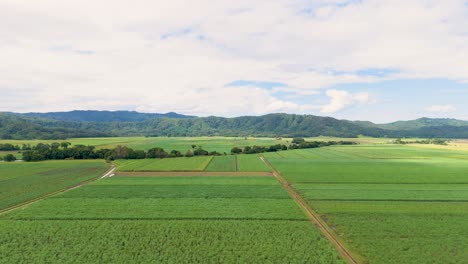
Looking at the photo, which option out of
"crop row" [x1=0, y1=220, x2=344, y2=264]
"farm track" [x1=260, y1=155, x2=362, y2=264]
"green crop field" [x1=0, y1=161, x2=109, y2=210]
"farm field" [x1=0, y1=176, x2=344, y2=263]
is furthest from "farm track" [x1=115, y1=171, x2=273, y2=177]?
"crop row" [x1=0, y1=220, x2=344, y2=264]

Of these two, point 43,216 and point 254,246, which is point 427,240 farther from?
point 43,216

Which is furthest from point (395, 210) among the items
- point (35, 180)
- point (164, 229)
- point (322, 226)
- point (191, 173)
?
point (35, 180)

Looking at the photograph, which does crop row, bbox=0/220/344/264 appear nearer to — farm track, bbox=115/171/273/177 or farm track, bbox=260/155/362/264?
farm track, bbox=260/155/362/264

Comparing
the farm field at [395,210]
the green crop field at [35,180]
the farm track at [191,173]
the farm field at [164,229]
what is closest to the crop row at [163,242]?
the farm field at [164,229]

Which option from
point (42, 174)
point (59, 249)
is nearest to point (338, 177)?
point (59, 249)

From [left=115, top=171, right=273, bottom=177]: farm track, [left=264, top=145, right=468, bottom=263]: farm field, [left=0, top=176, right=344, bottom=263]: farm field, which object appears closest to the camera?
[left=0, top=176, right=344, bottom=263]: farm field

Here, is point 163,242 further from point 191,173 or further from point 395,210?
point 191,173
